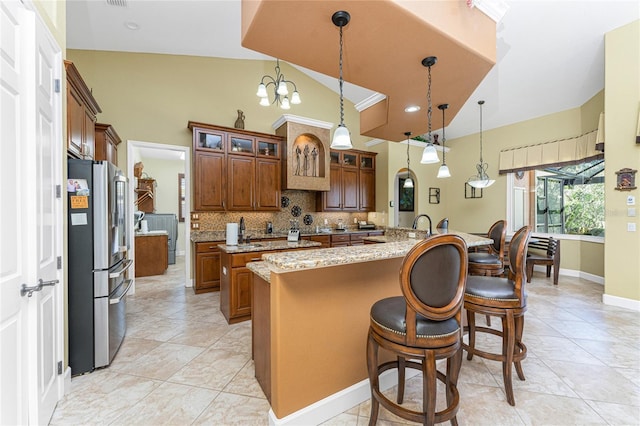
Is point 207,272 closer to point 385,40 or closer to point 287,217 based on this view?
point 287,217

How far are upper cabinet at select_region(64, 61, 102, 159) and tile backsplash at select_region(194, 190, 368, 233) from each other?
6.56 ft

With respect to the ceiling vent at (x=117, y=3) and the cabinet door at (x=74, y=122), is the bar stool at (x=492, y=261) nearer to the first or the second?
the cabinet door at (x=74, y=122)

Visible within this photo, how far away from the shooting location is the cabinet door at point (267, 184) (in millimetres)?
4996

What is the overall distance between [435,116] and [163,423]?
3992 millimetres

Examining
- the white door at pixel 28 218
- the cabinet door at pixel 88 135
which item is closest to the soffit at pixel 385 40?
the white door at pixel 28 218

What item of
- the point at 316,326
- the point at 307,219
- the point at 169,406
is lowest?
the point at 169,406

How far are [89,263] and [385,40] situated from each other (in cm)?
292

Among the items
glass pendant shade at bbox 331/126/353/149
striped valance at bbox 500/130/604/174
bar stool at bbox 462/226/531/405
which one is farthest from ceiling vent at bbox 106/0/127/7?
striped valance at bbox 500/130/604/174

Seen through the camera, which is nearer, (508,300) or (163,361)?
(508,300)

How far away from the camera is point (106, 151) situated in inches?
143

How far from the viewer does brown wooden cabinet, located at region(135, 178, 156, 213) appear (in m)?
6.76

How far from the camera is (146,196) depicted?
6.91 m

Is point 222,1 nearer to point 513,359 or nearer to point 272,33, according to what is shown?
point 272,33

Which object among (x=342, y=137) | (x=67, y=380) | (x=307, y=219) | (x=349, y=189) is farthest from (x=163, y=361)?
(x=349, y=189)
